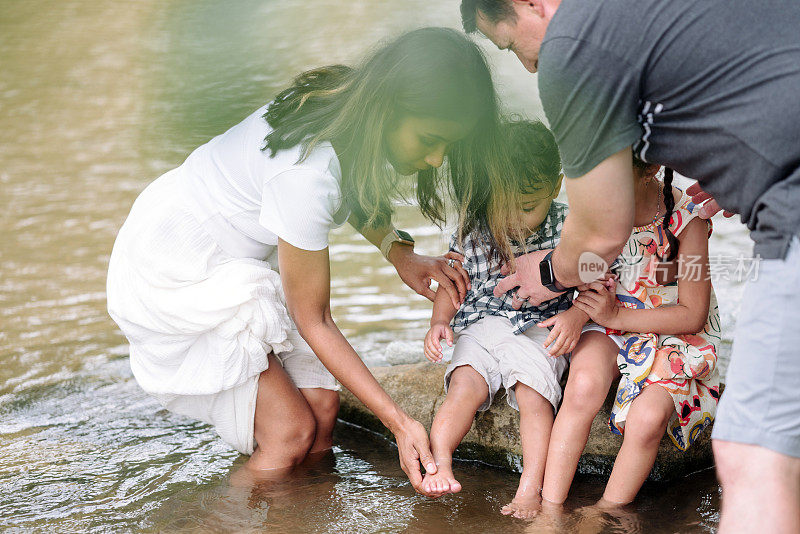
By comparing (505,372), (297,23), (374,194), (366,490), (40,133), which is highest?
(297,23)

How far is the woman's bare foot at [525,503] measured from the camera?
237 centimetres

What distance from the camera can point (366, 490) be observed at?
8.71 ft

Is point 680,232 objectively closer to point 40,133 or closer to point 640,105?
point 640,105

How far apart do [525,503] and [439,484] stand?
0.26 metres

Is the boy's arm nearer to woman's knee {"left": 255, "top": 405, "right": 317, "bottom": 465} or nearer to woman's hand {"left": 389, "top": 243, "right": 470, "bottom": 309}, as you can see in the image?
woman's hand {"left": 389, "top": 243, "right": 470, "bottom": 309}

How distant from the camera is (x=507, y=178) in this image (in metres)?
2.55

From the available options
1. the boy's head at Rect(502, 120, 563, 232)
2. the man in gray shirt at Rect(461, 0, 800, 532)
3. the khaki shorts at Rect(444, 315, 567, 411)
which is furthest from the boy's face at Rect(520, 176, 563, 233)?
the man in gray shirt at Rect(461, 0, 800, 532)

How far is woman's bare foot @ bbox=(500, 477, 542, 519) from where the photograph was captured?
2.37 metres

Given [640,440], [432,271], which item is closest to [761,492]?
[640,440]

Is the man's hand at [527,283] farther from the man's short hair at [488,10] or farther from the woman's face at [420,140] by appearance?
the man's short hair at [488,10]

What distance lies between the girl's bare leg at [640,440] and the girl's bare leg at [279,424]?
3.11 feet

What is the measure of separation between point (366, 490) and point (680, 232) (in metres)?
1.21

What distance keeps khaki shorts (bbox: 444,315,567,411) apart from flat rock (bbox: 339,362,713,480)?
0.11 metres

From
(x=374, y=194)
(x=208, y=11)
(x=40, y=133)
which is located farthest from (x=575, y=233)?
A: (x=40, y=133)
